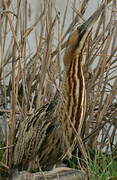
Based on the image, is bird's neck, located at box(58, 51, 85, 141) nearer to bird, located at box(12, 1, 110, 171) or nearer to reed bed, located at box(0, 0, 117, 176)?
bird, located at box(12, 1, 110, 171)

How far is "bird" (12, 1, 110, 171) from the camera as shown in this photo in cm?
144

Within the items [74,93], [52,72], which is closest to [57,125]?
[74,93]

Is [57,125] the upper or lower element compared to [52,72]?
lower

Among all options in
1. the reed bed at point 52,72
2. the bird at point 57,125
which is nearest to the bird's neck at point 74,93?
the bird at point 57,125

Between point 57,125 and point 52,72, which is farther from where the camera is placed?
point 52,72

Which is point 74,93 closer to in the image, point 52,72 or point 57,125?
point 57,125

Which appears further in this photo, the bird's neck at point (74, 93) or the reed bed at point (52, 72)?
the reed bed at point (52, 72)

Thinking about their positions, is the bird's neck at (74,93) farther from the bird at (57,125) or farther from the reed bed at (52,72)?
the reed bed at (52,72)

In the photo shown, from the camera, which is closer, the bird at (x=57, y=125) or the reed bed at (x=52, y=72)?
the bird at (x=57, y=125)

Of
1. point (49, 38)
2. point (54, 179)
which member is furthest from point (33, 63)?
point (54, 179)

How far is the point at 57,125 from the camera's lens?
1.52 m

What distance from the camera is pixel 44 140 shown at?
5.08 feet

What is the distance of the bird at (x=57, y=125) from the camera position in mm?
1437

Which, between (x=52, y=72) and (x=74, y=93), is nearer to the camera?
(x=74, y=93)
